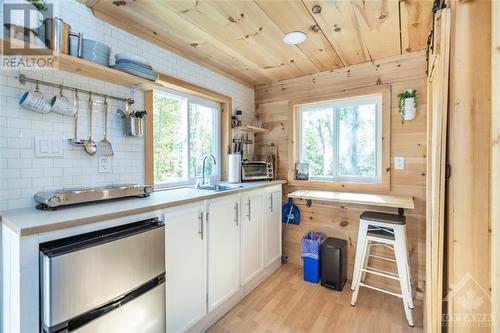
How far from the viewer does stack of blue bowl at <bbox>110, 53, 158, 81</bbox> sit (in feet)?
4.93

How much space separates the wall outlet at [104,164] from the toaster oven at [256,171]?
138 centimetres

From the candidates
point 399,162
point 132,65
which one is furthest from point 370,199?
point 132,65

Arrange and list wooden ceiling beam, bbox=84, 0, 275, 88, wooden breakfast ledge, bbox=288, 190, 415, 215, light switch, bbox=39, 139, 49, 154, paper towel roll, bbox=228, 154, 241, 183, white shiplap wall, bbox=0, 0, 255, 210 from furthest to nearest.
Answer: paper towel roll, bbox=228, 154, 241, 183
wooden breakfast ledge, bbox=288, 190, 415, 215
wooden ceiling beam, bbox=84, 0, 275, 88
light switch, bbox=39, 139, 49, 154
white shiplap wall, bbox=0, 0, 255, 210

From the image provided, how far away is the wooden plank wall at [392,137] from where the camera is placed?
221 centimetres

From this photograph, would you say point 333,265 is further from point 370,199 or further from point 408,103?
point 408,103

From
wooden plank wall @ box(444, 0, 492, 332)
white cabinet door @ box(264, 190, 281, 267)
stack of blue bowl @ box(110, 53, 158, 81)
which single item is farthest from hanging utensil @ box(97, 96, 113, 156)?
wooden plank wall @ box(444, 0, 492, 332)

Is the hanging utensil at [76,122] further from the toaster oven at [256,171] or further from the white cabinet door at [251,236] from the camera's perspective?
the toaster oven at [256,171]

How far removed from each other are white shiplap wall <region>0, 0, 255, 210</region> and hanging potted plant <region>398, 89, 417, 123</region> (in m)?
2.19

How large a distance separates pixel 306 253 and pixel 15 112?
2561 millimetres

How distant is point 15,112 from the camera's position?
1.25 metres

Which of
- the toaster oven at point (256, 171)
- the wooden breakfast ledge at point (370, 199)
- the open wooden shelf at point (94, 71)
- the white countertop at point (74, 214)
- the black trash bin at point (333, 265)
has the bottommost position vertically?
the black trash bin at point (333, 265)

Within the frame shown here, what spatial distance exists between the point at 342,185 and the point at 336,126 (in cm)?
69

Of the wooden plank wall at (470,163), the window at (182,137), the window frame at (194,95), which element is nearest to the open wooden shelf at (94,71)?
the window frame at (194,95)

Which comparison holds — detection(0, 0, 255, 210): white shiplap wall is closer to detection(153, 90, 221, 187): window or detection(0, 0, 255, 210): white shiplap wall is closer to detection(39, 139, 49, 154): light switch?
detection(39, 139, 49, 154): light switch
